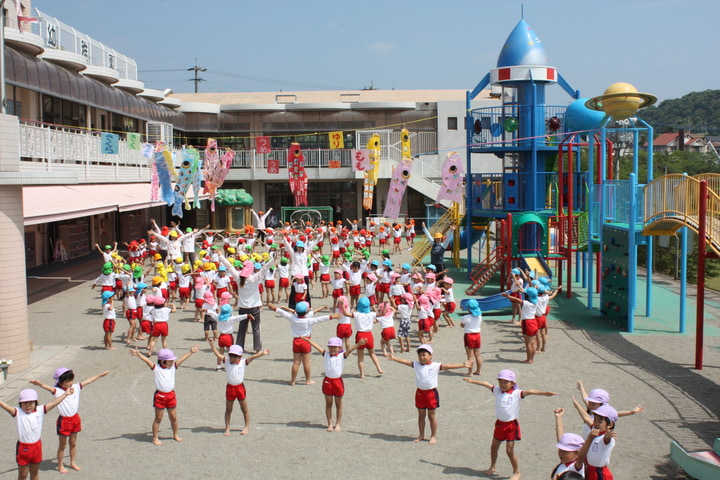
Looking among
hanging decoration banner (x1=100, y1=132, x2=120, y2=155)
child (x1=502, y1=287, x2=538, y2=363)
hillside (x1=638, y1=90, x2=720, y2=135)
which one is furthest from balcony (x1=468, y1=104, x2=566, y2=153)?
hillside (x1=638, y1=90, x2=720, y2=135)

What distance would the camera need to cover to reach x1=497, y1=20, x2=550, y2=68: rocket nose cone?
22.4m

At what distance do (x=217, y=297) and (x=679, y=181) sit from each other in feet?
33.8

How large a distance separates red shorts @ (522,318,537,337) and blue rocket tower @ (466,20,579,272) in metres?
8.46

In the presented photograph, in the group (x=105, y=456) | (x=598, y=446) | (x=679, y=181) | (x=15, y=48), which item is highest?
(x=15, y=48)

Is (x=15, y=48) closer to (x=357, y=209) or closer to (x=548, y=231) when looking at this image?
(x=548, y=231)

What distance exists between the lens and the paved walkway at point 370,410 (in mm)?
8484

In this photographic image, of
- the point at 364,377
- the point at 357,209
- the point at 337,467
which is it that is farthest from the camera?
the point at 357,209

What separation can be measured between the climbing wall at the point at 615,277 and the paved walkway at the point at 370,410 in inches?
28.0

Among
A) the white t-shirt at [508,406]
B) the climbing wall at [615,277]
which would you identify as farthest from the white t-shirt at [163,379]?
the climbing wall at [615,277]

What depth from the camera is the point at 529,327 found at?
42.7 ft

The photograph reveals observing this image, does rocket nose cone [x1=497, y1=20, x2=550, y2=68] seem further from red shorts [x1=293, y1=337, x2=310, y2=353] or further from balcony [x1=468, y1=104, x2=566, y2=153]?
red shorts [x1=293, y1=337, x2=310, y2=353]

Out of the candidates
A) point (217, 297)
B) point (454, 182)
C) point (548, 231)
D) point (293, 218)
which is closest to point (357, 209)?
point (293, 218)

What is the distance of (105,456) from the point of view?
28.9 feet

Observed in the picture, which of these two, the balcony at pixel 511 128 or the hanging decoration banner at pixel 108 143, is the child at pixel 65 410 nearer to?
the balcony at pixel 511 128
